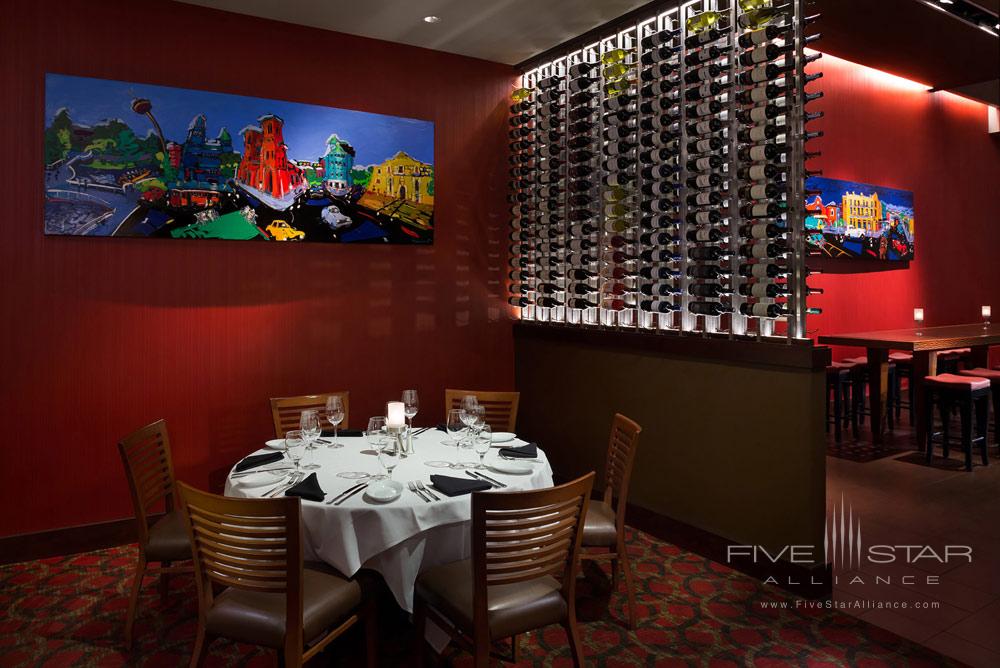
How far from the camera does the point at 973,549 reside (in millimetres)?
3551

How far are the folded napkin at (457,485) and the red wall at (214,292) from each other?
2.15m

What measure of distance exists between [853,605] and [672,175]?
7.74ft

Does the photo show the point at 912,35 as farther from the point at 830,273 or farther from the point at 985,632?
the point at 985,632

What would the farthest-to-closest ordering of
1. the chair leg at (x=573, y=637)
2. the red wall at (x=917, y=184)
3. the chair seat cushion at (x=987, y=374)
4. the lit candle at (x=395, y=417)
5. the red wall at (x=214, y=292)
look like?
the red wall at (x=917, y=184) < the chair seat cushion at (x=987, y=374) < the red wall at (x=214, y=292) < the lit candle at (x=395, y=417) < the chair leg at (x=573, y=637)

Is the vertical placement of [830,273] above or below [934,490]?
above

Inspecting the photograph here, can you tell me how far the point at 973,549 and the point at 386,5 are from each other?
4573mm

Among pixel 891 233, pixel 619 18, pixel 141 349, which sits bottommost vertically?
pixel 141 349

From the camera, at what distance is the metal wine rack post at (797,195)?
3031mm

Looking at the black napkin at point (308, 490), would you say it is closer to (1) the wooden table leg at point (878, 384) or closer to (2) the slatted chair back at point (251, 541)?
(2) the slatted chair back at point (251, 541)

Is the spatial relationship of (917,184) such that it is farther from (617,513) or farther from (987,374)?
(617,513)

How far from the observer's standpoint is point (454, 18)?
4.21 meters

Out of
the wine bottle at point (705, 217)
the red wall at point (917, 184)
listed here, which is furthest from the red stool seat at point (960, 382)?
the wine bottle at point (705, 217)

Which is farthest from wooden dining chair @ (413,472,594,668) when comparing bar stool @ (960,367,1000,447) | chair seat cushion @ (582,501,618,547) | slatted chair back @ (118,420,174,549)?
bar stool @ (960,367,1000,447)

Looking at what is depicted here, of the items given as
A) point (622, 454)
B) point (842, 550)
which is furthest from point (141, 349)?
point (842, 550)
